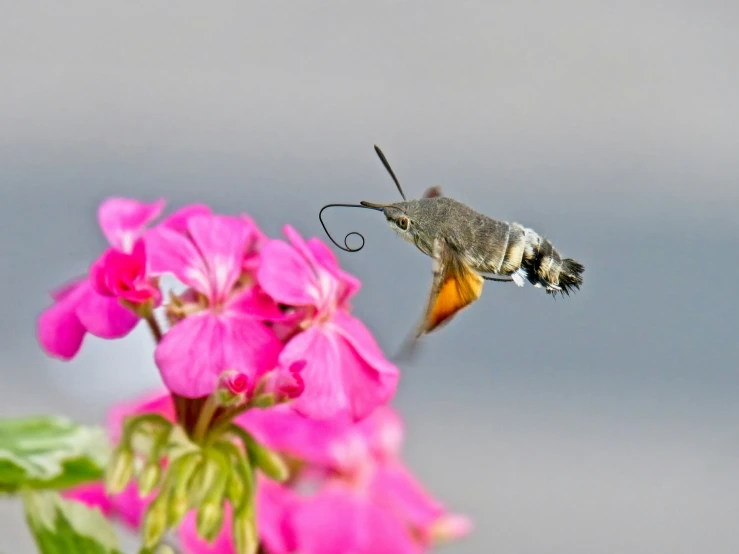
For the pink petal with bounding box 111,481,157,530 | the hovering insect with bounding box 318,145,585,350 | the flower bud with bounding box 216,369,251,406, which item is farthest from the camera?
the pink petal with bounding box 111,481,157,530

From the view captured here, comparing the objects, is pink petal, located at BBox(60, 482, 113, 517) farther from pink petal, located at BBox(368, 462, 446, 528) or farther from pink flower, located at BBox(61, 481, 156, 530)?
pink petal, located at BBox(368, 462, 446, 528)

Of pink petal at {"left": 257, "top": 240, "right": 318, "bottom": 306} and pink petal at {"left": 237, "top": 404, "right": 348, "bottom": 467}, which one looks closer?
pink petal at {"left": 257, "top": 240, "right": 318, "bottom": 306}

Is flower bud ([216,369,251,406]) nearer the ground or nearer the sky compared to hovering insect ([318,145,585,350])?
nearer the ground

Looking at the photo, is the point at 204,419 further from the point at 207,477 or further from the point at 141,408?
the point at 141,408

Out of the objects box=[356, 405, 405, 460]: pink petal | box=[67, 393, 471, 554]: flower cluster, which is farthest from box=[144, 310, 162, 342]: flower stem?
box=[356, 405, 405, 460]: pink petal

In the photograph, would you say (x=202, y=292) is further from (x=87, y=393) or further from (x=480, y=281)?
(x=87, y=393)
